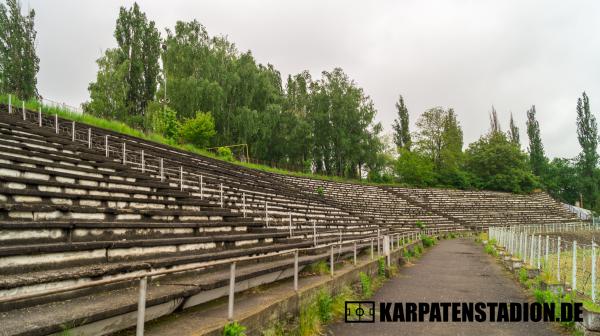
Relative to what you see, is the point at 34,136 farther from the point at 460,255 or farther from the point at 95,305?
the point at 460,255

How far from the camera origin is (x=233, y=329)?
4078mm

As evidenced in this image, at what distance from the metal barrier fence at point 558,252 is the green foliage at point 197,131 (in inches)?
910

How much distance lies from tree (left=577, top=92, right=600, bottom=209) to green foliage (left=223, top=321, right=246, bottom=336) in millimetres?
70683

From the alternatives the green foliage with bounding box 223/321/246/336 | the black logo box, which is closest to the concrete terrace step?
the green foliage with bounding box 223/321/246/336

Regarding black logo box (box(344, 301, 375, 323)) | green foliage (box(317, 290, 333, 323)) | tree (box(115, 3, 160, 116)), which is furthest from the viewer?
tree (box(115, 3, 160, 116))

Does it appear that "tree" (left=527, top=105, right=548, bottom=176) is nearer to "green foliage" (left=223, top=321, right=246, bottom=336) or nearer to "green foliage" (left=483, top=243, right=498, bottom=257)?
Result: "green foliage" (left=483, top=243, right=498, bottom=257)

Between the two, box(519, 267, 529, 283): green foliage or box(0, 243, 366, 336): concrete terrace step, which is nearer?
box(0, 243, 366, 336): concrete terrace step

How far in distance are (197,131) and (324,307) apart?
28509mm

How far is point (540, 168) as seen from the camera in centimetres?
6738

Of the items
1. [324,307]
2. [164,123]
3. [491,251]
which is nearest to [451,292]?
[324,307]

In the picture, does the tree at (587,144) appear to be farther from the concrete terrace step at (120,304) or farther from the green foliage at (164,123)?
the concrete terrace step at (120,304)

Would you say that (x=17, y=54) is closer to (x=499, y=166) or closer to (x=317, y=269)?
(x=317, y=269)

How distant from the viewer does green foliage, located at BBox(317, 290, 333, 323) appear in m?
6.59

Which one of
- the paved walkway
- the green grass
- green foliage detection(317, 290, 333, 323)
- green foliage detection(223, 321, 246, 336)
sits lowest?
the paved walkway
